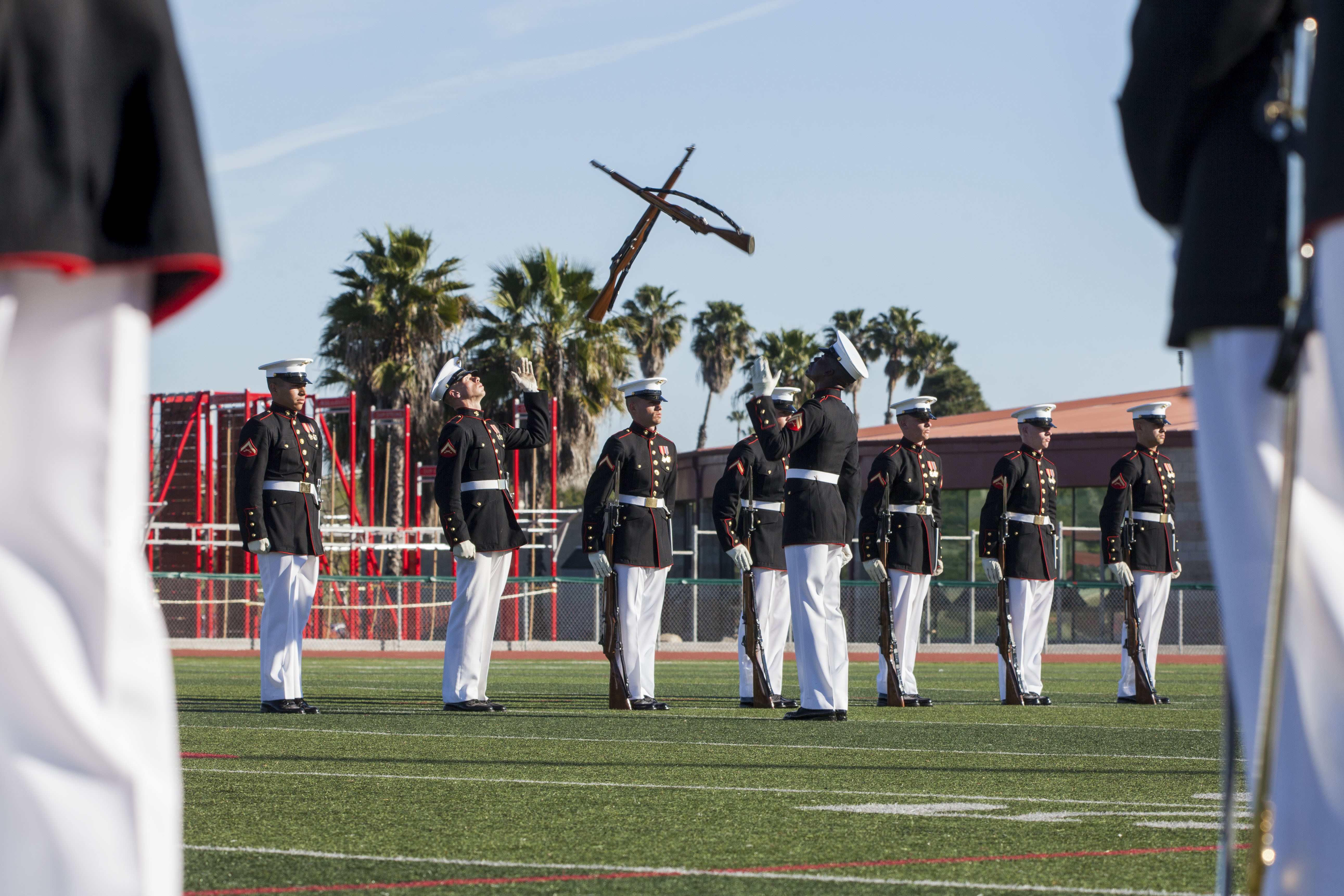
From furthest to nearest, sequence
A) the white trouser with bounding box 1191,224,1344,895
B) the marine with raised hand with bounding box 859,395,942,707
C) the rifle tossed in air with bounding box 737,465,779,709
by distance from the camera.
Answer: the marine with raised hand with bounding box 859,395,942,707
the rifle tossed in air with bounding box 737,465,779,709
the white trouser with bounding box 1191,224,1344,895

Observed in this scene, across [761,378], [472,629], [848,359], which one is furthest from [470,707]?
[848,359]

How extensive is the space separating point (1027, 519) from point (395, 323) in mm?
29347

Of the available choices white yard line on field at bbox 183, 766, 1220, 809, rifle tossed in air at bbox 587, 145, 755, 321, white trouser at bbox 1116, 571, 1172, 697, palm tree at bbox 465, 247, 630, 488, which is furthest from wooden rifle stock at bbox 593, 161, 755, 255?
palm tree at bbox 465, 247, 630, 488

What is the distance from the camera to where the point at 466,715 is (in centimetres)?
1080

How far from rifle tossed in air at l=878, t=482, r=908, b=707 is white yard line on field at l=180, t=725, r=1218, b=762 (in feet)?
12.8

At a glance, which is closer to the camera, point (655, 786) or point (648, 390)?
point (655, 786)

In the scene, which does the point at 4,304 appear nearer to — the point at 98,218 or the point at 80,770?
the point at 98,218

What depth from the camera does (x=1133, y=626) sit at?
13.8 metres

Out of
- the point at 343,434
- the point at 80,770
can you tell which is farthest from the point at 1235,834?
the point at 343,434

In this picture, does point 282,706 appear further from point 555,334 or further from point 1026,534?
point 555,334

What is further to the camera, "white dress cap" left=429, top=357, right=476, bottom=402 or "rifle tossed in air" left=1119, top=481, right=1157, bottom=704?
"rifle tossed in air" left=1119, top=481, right=1157, bottom=704

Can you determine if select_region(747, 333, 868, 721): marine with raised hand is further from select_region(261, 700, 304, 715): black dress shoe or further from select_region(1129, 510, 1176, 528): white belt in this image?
select_region(1129, 510, 1176, 528): white belt

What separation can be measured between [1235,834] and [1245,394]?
3.36 m

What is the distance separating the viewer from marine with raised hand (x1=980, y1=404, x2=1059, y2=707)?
13766 mm
